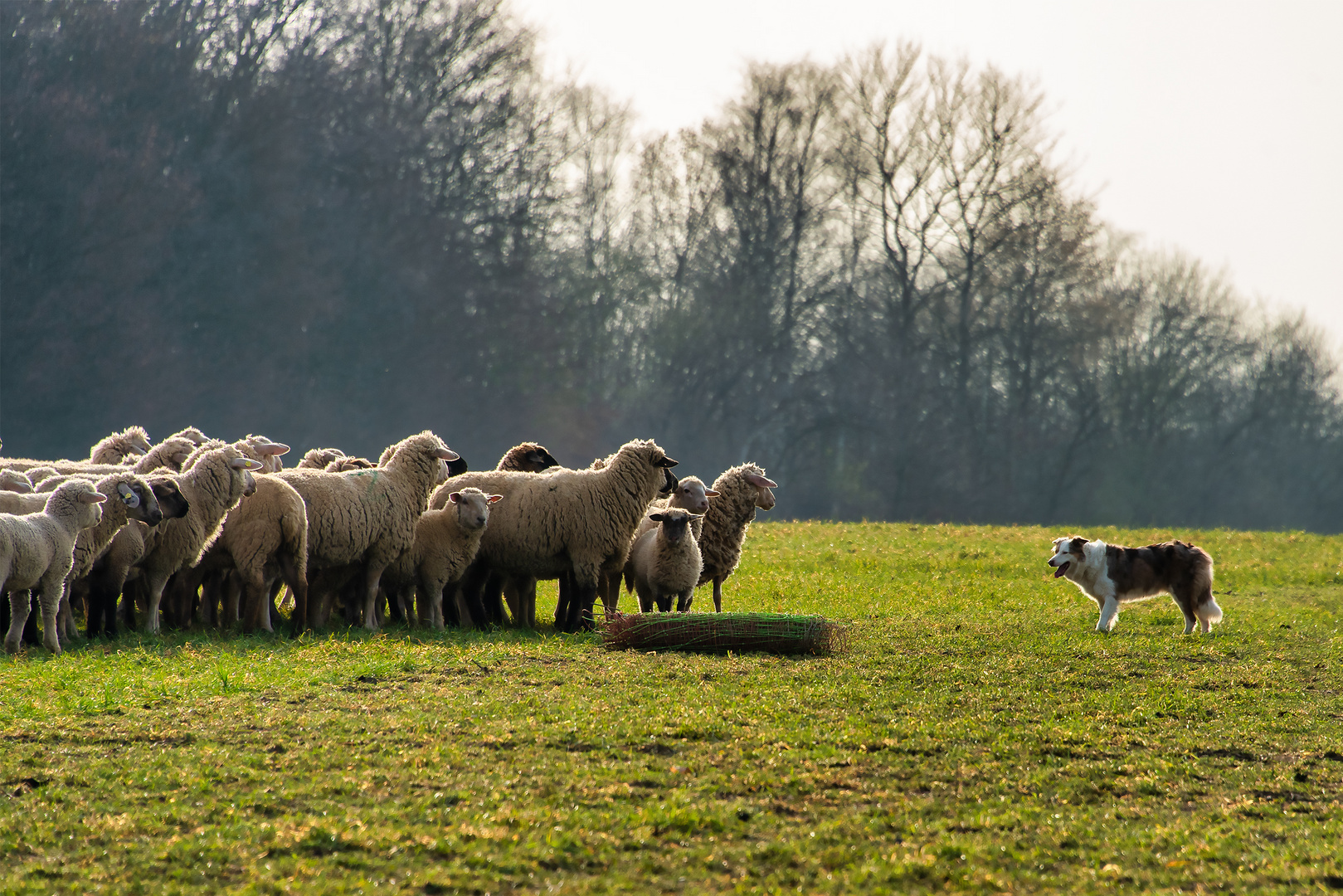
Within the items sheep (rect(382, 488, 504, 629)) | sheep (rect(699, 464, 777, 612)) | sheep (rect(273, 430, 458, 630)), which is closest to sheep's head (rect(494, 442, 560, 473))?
sheep (rect(699, 464, 777, 612))

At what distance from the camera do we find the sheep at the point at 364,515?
38.7ft

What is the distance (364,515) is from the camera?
39.2ft

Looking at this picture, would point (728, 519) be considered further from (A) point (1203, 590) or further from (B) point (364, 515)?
(A) point (1203, 590)

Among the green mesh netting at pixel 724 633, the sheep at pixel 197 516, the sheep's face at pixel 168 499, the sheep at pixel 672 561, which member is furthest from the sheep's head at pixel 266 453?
the green mesh netting at pixel 724 633

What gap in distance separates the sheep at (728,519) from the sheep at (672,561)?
83cm

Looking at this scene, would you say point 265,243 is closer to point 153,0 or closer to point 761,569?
point 153,0

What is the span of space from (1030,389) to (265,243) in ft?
103

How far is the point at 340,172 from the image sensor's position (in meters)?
49.9

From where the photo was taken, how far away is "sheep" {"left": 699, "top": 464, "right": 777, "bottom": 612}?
46.2ft

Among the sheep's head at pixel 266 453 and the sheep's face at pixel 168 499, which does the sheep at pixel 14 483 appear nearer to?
the sheep's face at pixel 168 499

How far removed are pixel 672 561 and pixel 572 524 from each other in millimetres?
1155

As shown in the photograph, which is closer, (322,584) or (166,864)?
(166,864)

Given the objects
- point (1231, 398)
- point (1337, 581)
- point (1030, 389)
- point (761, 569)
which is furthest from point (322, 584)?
point (1231, 398)

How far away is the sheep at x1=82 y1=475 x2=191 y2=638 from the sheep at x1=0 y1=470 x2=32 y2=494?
3.72 feet
